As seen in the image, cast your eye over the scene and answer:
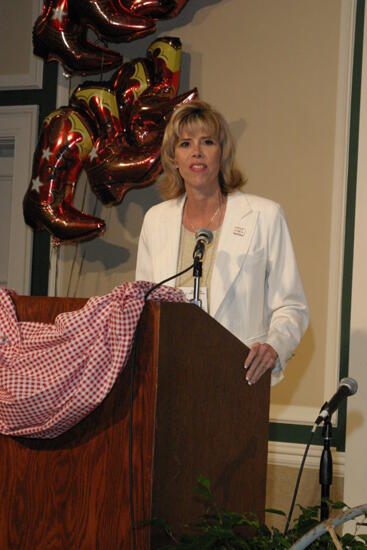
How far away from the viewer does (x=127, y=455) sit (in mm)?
1680

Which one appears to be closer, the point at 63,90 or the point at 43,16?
the point at 43,16

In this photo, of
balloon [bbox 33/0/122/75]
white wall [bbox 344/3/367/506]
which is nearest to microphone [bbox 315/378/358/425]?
white wall [bbox 344/3/367/506]

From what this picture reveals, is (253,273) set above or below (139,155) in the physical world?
below

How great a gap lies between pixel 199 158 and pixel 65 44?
163 centimetres

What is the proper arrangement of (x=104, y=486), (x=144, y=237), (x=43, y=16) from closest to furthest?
(x=104, y=486), (x=144, y=237), (x=43, y=16)

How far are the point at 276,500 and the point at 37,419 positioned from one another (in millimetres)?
2323

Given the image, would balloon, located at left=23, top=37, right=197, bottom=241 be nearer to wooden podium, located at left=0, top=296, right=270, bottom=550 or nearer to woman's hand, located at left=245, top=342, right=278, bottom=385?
woman's hand, located at left=245, top=342, right=278, bottom=385

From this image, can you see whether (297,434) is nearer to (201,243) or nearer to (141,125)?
(141,125)

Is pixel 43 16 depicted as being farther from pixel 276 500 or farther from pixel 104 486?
pixel 104 486

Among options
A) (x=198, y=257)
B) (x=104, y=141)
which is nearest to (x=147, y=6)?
(x=104, y=141)

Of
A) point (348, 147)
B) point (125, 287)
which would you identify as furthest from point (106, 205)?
point (125, 287)

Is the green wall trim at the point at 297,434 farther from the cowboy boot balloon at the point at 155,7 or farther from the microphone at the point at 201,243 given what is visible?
the cowboy boot balloon at the point at 155,7

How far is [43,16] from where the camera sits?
402 centimetres

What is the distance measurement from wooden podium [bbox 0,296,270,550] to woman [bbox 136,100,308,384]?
54 cm
